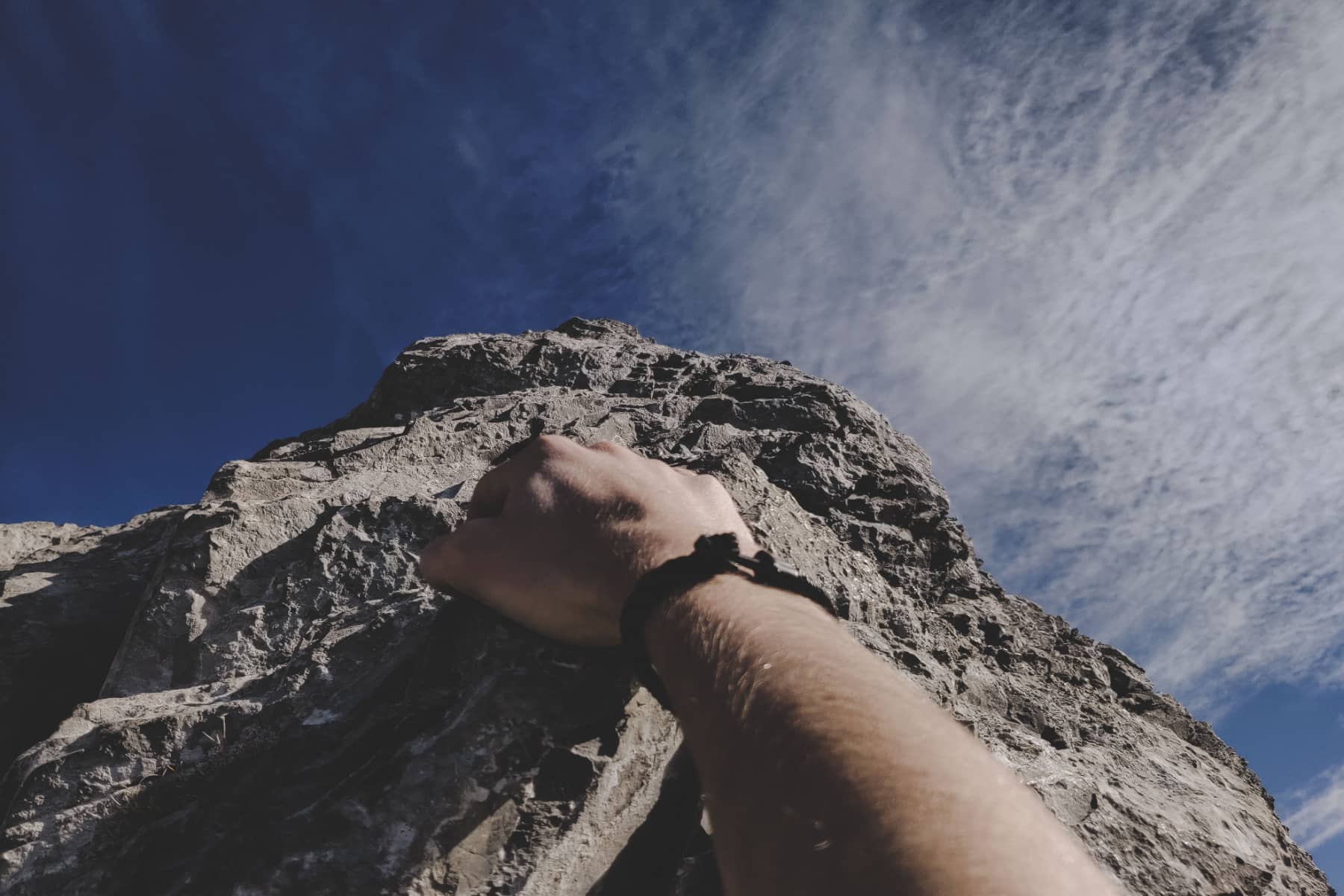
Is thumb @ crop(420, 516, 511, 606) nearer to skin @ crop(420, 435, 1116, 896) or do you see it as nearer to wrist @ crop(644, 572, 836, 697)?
skin @ crop(420, 435, 1116, 896)

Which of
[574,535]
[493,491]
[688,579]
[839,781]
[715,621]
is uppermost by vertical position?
[493,491]

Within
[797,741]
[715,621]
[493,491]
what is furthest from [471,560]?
[797,741]

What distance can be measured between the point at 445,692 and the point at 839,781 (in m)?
1.20

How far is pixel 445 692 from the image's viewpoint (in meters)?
1.85

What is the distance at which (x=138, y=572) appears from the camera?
10.7 ft

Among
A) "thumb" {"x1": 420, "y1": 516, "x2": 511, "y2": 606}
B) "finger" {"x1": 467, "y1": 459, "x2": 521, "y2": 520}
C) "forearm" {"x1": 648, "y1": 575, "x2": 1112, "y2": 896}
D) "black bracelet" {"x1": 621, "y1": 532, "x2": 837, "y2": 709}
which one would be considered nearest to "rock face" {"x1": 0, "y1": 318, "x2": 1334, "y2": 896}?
"thumb" {"x1": 420, "y1": 516, "x2": 511, "y2": 606}

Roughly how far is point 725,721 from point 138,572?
3.18 meters

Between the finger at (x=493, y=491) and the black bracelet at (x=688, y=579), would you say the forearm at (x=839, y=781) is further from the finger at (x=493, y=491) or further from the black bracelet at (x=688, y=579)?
the finger at (x=493, y=491)

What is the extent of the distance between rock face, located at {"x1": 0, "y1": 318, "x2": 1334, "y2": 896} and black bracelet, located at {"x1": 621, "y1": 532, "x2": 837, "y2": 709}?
1.28ft

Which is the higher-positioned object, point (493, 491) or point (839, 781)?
point (493, 491)

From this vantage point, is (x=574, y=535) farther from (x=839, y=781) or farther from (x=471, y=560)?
(x=839, y=781)

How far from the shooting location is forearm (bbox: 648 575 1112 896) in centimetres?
84

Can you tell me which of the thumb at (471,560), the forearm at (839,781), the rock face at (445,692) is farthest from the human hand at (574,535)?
the forearm at (839,781)

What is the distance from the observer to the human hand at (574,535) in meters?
1.64
